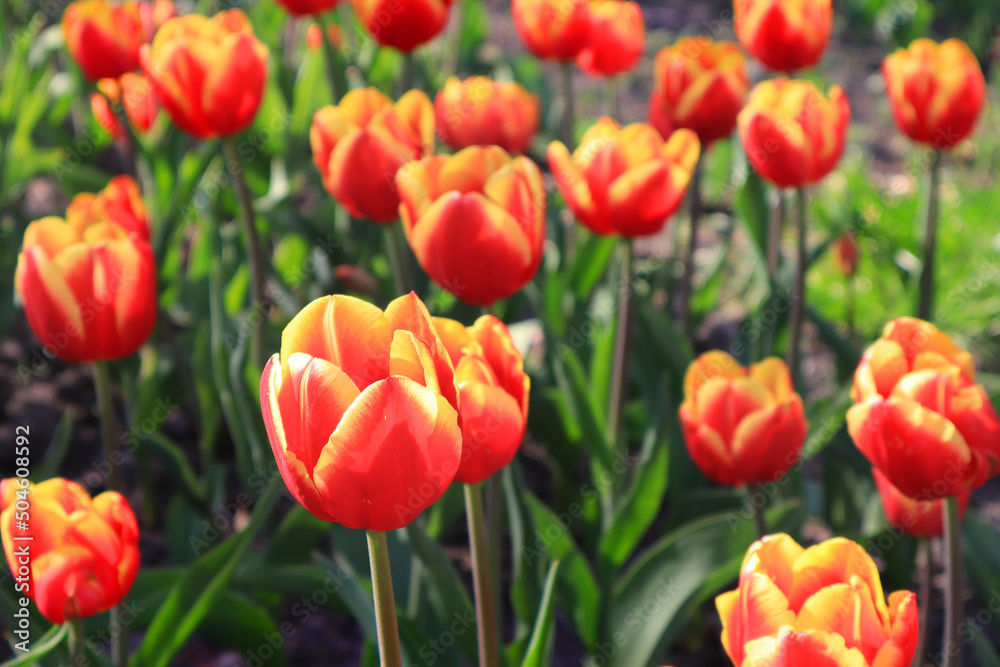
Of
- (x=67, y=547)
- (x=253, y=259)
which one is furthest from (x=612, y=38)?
(x=67, y=547)

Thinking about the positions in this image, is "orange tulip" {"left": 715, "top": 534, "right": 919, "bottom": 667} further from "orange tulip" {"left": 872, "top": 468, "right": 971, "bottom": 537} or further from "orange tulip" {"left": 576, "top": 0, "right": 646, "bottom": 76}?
"orange tulip" {"left": 576, "top": 0, "right": 646, "bottom": 76}

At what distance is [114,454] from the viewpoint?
1359 millimetres

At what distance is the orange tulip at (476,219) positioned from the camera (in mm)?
1122

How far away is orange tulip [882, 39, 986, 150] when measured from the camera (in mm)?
1568

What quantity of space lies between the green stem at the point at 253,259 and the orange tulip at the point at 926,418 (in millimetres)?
972

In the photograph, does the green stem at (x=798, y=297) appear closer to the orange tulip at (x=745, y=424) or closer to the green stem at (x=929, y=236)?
the green stem at (x=929, y=236)

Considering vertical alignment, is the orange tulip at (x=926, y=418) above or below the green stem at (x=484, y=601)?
above

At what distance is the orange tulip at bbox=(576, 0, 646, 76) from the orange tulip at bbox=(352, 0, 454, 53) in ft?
1.02

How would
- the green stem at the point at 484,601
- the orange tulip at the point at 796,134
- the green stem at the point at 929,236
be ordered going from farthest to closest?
1. the green stem at the point at 929,236
2. the orange tulip at the point at 796,134
3. the green stem at the point at 484,601

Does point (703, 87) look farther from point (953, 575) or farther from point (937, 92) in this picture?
point (953, 575)

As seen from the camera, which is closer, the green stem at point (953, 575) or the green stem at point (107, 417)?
the green stem at point (953, 575)

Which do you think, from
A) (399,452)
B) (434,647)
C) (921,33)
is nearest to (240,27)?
(434,647)

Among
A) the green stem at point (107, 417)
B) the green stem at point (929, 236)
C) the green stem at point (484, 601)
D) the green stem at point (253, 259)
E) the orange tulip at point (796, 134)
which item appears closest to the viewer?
the green stem at point (484, 601)

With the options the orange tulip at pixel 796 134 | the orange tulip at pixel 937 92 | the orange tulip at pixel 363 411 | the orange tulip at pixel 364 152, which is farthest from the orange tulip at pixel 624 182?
the orange tulip at pixel 363 411
